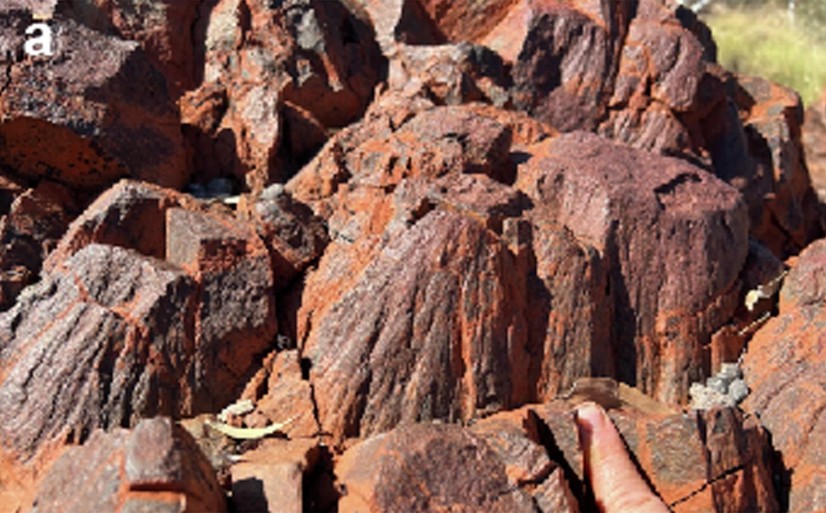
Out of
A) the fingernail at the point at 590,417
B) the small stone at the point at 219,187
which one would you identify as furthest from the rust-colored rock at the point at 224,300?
the fingernail at the point at 590,417

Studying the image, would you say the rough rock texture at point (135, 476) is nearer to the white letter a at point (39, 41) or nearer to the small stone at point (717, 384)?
the white letter a at point (39, 41)

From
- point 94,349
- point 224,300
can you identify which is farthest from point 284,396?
point 94,349

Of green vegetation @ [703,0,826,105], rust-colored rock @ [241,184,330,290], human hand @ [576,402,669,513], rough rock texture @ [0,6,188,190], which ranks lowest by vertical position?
human hand @ [576,402,669,513]

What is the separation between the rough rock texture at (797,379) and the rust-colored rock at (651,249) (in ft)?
1.50

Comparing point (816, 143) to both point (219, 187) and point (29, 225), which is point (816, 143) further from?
point (29, 225)

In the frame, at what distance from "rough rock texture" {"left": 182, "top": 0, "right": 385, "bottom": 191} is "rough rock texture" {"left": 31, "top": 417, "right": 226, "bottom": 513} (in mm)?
4047

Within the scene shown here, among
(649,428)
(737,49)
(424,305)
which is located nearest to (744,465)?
(649,428)

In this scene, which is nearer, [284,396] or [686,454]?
[686,454]

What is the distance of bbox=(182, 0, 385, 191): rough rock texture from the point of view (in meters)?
8.95

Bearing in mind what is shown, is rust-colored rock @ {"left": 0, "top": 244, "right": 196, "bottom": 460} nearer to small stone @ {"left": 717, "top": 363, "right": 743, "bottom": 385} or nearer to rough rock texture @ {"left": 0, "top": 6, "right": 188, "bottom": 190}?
rough rock texture @ {"left": 0, "top": 6, "right": 188, "bottom": 190}

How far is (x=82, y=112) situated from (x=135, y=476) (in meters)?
3.95

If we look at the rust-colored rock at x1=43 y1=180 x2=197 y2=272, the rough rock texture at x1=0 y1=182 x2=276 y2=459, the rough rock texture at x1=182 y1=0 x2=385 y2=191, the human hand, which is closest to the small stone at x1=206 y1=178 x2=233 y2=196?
the rough rock texture at x1=182 y1=0 x2=385 y2=191

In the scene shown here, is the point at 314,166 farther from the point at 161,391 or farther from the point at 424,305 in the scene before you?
the point at 161,391

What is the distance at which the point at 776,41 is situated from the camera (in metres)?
26.1
